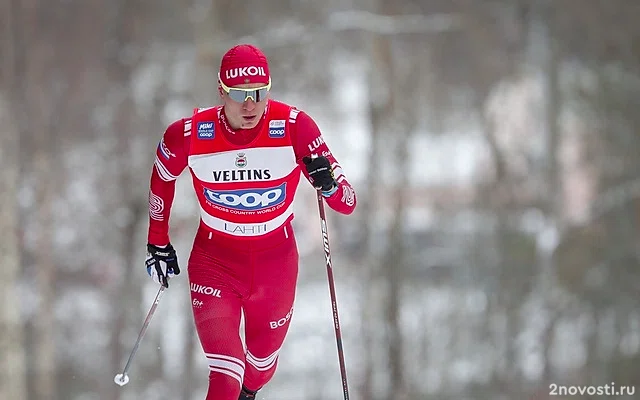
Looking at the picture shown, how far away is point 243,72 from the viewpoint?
3225 millimetres

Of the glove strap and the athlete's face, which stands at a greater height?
the athlete's face

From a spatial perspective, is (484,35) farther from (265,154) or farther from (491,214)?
(265,154)

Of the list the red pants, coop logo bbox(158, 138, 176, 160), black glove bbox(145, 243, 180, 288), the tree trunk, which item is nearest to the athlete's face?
coop logo bbox(158, 138, 176, 160)

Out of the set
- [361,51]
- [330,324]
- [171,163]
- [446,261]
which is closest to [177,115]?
[361,51]

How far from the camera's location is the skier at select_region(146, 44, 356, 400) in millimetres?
3277

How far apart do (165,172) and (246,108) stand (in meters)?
0.47

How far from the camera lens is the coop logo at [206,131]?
340 cm

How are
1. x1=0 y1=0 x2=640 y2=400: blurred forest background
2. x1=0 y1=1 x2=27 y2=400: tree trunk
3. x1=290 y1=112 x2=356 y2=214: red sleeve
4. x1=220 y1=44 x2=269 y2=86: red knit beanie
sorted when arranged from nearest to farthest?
x1=220 y1=44 x2=269 y2=86: red knit beanie, x1=290 y1=112 x2=356 y2=214: red sleeve, x1=0 y1=1 x2=27 y2=400: tree trunk, x1=0 y1=0 x2=640 y2=400: blurred forest background

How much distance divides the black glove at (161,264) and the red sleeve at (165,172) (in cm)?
4

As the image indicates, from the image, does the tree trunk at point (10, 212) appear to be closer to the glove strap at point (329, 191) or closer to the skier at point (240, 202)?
the skier at point (240, 202)

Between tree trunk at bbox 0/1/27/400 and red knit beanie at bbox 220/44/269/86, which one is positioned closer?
red knit beanie at bbox 220/44/269/86

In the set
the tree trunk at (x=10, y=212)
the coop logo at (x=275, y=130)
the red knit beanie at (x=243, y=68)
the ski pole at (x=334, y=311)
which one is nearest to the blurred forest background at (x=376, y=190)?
the tree trunk at (x=10, y=212)

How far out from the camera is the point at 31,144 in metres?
10.2

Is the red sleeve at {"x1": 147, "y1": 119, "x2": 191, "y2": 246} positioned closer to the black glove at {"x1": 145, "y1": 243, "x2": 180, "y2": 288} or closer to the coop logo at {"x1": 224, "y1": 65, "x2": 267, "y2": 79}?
the black glove at {"x1": 145, "y1": 243, "x2": 180, "y2": 288}
